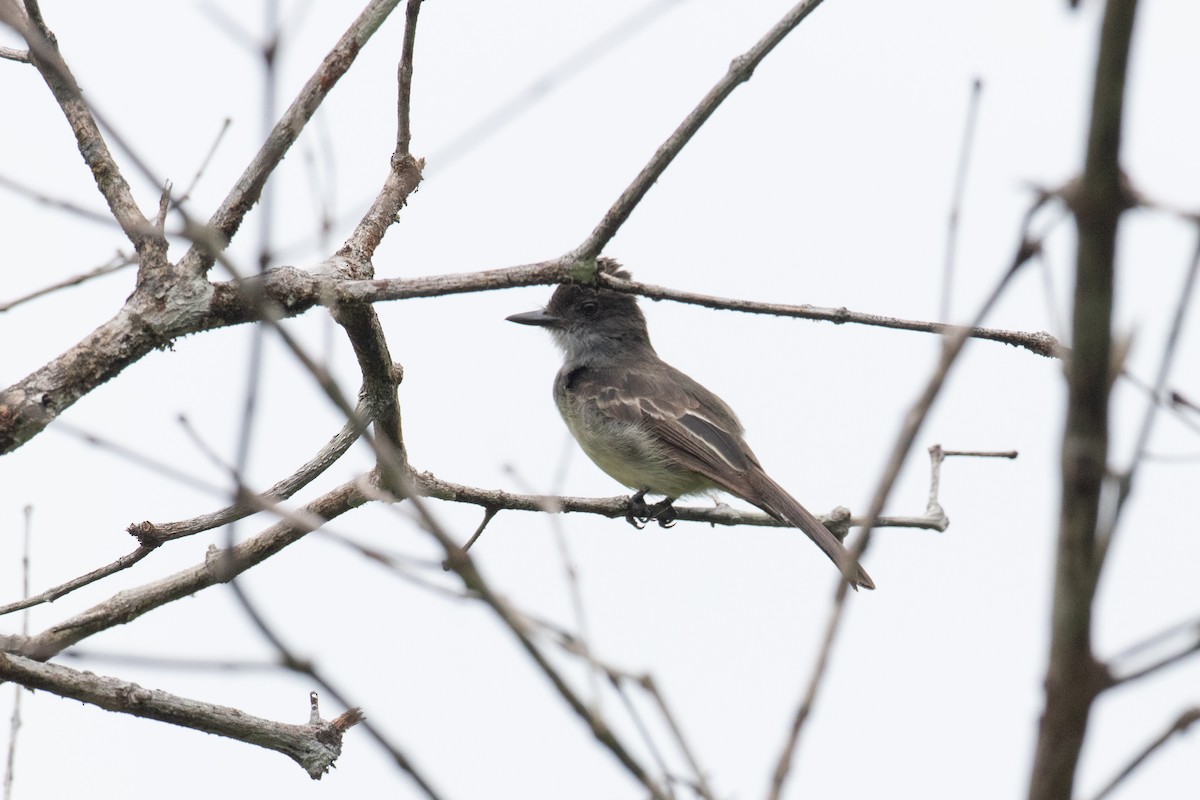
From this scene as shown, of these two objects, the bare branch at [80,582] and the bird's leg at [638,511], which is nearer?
the bare branch at [80,582]

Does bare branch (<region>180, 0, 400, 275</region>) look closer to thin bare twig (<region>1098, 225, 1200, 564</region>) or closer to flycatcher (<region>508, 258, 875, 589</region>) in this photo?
thin bare twig (<region>1098, 225, 1200, 564</region>)

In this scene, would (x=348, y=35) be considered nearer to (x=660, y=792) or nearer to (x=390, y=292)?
(x=390, y=292)

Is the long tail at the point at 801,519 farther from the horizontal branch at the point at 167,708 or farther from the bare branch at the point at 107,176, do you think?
the bare branch at the point at 107,176

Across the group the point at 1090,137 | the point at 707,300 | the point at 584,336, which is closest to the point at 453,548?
the point at 1090,137

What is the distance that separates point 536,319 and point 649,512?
96.2 inches

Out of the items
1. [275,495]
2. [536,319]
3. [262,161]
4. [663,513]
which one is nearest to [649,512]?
[663,513]

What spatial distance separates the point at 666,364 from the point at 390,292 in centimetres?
633

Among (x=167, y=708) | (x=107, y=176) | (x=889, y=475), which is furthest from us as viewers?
(x=107, y=176)

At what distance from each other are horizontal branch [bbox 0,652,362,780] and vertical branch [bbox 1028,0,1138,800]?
2459 mm

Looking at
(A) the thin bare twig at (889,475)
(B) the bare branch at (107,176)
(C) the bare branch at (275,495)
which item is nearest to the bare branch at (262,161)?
(B) the bare branch at (107,176)

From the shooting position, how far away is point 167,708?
3527 millimetres

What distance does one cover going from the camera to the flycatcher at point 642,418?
7500 millimetres

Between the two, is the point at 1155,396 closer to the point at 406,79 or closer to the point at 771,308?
the point at 771,308

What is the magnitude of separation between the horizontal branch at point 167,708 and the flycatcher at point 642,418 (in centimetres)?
352
